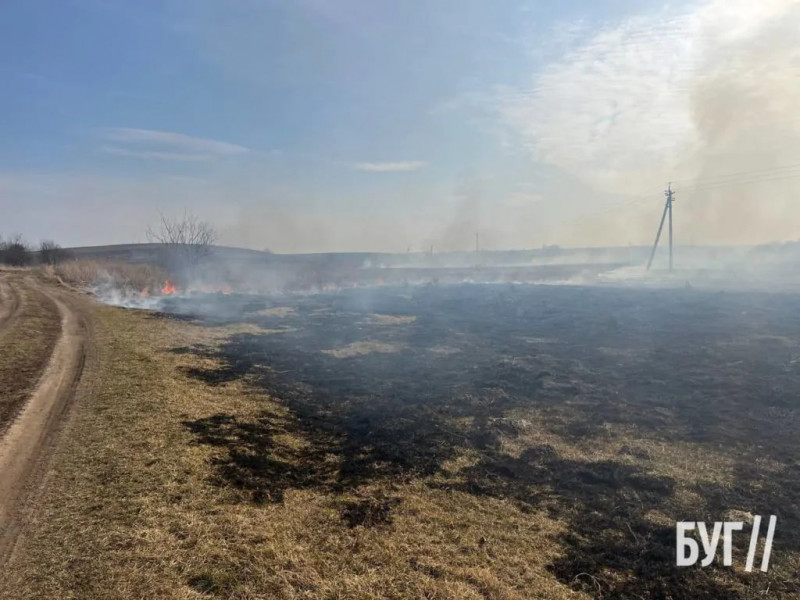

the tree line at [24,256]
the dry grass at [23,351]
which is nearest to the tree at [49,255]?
the tree line at [24,256]

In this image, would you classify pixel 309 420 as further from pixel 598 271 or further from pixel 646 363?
pixel 598 271

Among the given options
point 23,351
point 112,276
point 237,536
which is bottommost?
point 237,536

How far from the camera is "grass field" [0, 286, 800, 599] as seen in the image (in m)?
5.26

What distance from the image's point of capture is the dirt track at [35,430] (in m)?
5.93

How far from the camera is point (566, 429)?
37.1 feet

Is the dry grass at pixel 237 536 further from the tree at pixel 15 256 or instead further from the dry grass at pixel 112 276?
the tree at pixel 15 256

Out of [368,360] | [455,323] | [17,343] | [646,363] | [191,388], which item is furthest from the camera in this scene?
[455,323]

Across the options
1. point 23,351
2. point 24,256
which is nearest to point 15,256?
point 24,256

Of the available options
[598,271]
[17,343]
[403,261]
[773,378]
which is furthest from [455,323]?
[403,261]

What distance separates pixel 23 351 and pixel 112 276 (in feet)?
126

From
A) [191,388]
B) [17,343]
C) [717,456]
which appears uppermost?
[17,343]

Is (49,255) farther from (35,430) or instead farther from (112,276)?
(35,430)

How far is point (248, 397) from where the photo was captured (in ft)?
42.1

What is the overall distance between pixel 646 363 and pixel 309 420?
1470 centimetres
